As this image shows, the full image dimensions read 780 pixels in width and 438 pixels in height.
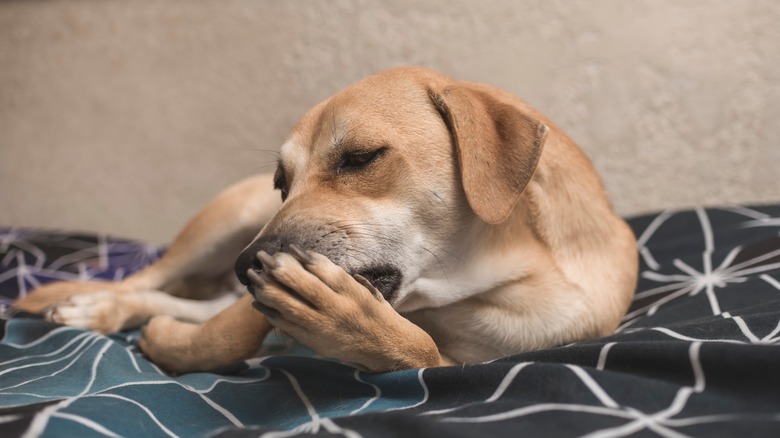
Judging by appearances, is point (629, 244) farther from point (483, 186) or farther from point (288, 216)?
point (288, 216)

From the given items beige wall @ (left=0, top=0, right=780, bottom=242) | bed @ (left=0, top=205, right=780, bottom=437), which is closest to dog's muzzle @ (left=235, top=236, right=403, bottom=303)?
bed @ (left=0, top=205, right=780, bottom=437)

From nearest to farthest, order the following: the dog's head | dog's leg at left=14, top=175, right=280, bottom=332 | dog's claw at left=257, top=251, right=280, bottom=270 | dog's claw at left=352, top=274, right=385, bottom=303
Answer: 1. dog's claw at left=257, top=251, right=280, bottom=270
2. dog's claw at left=352, top=274, right=385, bottom=303
3. the dog's head
4. dog's leg at left=14, top=175, right=280, bottom=332

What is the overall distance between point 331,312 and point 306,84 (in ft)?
7.09

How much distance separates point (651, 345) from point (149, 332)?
1.23 meters

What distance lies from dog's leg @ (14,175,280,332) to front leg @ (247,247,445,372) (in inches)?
37.9

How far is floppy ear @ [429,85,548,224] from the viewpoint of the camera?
4.46 feet

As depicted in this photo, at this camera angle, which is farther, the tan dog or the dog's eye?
the dog's eye

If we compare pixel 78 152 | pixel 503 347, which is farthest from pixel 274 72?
pixel 503 347

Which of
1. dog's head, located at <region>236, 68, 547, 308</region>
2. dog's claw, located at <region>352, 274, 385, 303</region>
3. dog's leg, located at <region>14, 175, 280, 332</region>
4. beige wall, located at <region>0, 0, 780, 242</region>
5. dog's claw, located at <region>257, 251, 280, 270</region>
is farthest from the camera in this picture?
beige wall, located at <region>0, 0, 780, 242</region>

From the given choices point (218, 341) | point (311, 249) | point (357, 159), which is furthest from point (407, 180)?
point (218, 341)

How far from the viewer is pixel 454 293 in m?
1.50

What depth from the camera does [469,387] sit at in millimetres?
1129

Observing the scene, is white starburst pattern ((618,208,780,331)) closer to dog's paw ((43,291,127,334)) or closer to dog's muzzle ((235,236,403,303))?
dog's muzzle ((235,236,403,303))

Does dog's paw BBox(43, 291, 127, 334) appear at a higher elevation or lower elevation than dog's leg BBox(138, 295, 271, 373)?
lower
